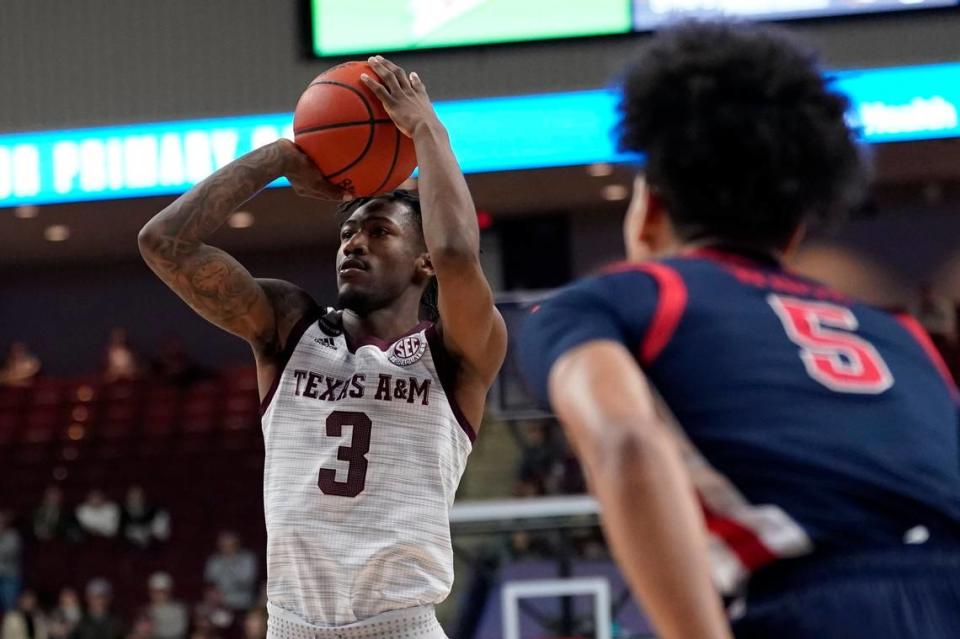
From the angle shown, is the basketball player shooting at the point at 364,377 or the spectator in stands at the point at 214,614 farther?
the spectator in stands at the point at 214,614

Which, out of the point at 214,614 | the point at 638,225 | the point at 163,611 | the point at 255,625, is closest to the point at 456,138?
the point at 255,625

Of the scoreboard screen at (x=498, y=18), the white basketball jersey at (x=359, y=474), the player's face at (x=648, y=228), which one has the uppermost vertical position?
the scoreboard screen at (x=498, y=18)

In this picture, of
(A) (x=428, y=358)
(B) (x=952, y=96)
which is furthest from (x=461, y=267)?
(B) (x=952, y=96)

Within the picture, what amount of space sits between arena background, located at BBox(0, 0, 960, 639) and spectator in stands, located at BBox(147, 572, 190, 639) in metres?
0.14

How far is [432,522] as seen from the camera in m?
3.63

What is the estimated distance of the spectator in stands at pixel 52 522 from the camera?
1416 cm

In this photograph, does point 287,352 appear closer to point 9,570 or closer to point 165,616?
point 165,616

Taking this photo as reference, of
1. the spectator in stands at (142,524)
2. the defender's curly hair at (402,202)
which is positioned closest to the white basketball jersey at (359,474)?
the defender's curly hair at (402,202)

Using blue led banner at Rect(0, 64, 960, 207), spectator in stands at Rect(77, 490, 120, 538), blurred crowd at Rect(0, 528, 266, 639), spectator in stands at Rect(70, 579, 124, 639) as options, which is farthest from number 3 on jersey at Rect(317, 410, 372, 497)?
spectator in stands at Rect(77, 490, 120, 538)

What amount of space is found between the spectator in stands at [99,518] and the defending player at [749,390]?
1312cm

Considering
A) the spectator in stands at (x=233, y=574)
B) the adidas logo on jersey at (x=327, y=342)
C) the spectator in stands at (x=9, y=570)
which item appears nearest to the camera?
the adidas logo on jersey at (x=327, y=342)

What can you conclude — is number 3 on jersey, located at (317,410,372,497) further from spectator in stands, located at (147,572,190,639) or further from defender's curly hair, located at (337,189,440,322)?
spectator in stands, located at (147,572,190,639)

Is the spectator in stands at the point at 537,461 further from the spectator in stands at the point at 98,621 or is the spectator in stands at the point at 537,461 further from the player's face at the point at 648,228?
the player's face at the point at 648,228

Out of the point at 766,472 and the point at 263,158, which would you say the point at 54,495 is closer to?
the point at 263,158
